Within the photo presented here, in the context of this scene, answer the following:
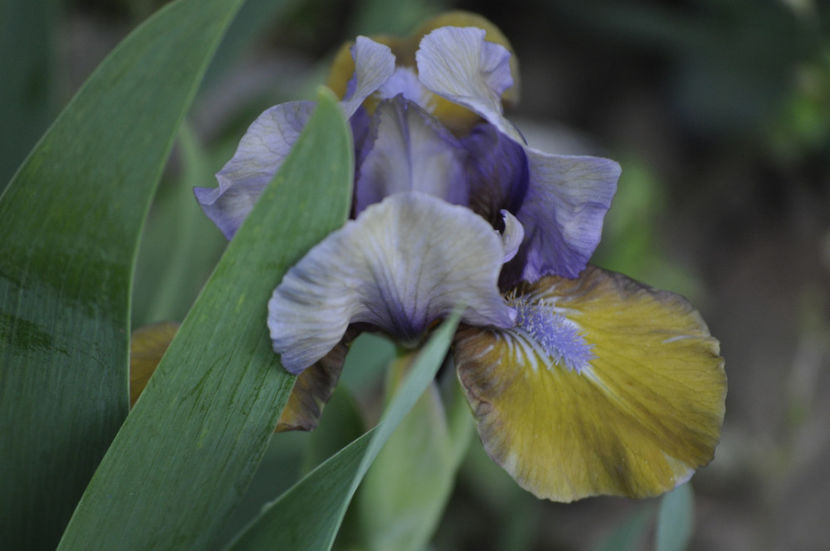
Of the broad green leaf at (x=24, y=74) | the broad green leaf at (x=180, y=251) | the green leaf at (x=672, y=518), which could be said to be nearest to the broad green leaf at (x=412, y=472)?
the green leaf at (x=672, y=518)

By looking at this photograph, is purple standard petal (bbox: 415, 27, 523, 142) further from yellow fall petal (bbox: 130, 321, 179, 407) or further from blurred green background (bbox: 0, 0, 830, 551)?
blurred green background (bbox: 0, 0, 830, 551)

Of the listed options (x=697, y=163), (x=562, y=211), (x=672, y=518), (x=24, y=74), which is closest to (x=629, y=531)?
(x=672, y=518)

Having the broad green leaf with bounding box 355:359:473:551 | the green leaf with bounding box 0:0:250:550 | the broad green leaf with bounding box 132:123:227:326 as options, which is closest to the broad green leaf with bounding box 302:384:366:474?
the broad green leaf with bounding box 355:359:473:551

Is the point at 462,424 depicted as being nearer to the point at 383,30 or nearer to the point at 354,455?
the point at 354,455

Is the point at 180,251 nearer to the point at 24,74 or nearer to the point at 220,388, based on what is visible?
the point at 24,74

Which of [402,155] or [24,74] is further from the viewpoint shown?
[24,74]

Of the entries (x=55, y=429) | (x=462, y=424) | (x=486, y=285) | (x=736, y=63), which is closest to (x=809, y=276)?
(x=736, y=63)
